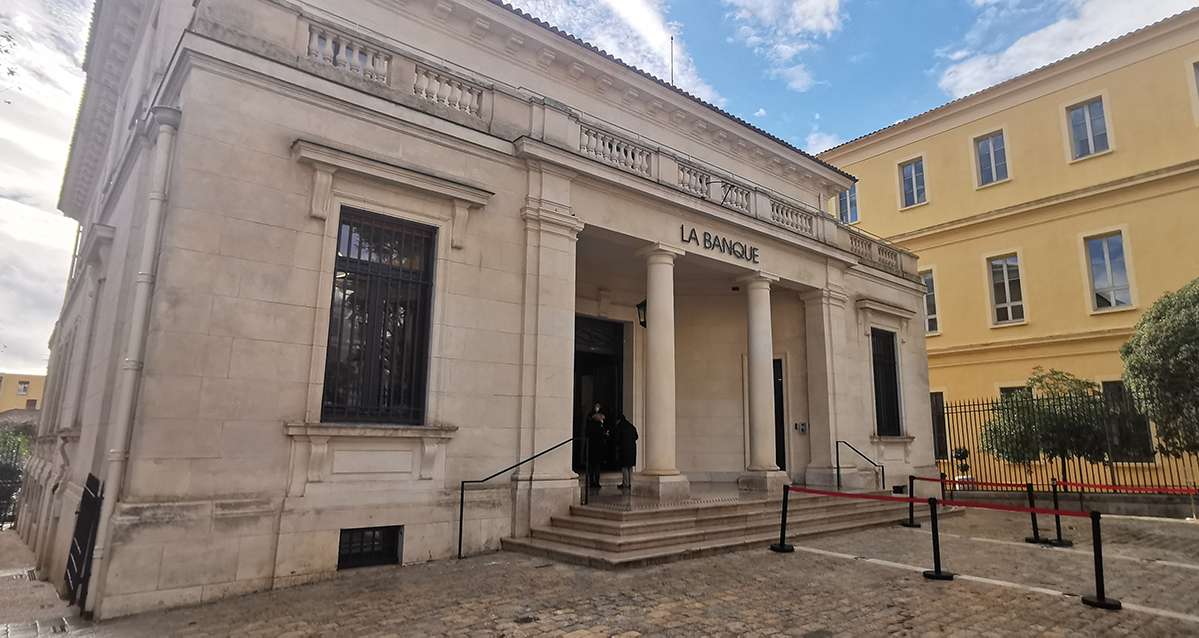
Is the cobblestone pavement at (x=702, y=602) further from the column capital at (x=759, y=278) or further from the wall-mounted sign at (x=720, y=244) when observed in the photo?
the column capital at (x=759, y=278)

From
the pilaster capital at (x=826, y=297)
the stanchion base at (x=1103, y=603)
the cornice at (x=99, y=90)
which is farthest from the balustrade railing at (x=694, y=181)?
the cornice at (x=99, y=90)

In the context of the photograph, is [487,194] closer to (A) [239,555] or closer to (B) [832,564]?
(A) [239,555]

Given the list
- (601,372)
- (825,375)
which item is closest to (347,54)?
(601,372)

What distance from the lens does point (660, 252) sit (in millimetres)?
12047

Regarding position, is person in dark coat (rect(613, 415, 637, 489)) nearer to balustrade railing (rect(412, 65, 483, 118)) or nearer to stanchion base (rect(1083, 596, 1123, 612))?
balustrade railing (rect(412, 65, 483, 118))

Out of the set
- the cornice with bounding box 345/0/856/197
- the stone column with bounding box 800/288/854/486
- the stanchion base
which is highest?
the cornice with bounding box 345/0/856/197

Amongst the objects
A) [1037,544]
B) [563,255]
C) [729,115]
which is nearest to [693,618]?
[563,255]

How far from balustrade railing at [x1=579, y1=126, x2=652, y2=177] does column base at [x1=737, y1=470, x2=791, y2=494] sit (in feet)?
→ 20.3

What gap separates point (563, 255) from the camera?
10586mm

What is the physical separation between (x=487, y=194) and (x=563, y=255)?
1609 mm

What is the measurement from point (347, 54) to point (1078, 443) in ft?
62.4

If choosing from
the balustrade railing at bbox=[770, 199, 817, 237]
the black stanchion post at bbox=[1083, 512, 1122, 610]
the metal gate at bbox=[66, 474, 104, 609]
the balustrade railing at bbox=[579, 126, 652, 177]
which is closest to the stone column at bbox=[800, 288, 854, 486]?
the balustrade railing at bbox=[770, 199, 817, 237]

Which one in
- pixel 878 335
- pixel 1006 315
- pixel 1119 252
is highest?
pixel 1119 252

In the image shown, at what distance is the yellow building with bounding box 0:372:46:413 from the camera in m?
67.8
